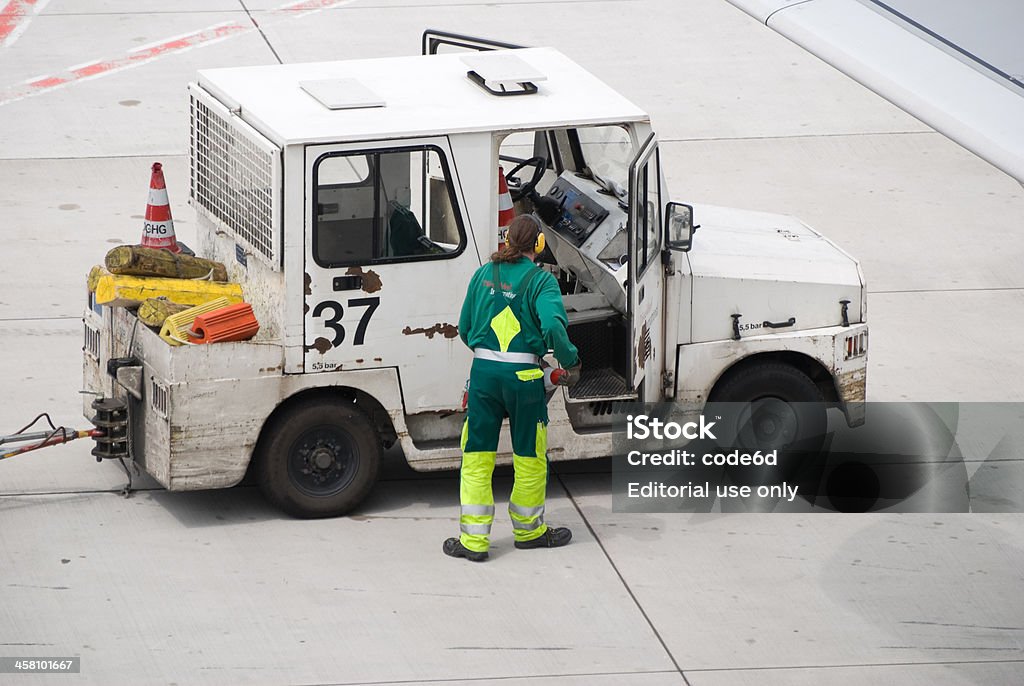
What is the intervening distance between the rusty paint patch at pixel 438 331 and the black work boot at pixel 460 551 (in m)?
1.01

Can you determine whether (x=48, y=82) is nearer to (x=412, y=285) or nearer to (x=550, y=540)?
(x=412, y=285)

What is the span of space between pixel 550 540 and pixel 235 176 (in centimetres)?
242

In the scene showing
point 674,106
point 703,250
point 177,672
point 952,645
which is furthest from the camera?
point 674,106

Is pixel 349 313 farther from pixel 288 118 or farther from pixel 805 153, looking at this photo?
pixel 805 153

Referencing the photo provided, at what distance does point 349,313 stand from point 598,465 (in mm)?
1951

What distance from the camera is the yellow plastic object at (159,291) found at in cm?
847

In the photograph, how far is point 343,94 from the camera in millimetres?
8383

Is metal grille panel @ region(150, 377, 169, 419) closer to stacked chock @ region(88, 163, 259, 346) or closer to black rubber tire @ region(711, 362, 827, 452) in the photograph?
stacked chock @ region(88, 163, 259, 346)

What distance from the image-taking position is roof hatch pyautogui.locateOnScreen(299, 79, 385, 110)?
8.25 meters

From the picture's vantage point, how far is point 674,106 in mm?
16156

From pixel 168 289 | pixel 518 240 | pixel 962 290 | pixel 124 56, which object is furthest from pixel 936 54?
pixel 124 56

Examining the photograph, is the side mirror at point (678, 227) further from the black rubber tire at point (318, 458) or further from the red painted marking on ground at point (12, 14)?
the red painted marking on ground at point (12, 14)

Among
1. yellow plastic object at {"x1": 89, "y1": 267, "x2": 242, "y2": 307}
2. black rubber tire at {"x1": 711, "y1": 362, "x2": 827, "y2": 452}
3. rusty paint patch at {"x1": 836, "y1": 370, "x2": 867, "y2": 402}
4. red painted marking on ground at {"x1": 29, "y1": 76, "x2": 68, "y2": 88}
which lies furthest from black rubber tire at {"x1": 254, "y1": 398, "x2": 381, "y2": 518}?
red painted marking on ground at {"x1": 29, "y1": 76, "x2": 68, "y2": 88}

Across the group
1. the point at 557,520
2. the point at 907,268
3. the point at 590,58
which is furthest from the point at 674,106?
the point at 557,520
